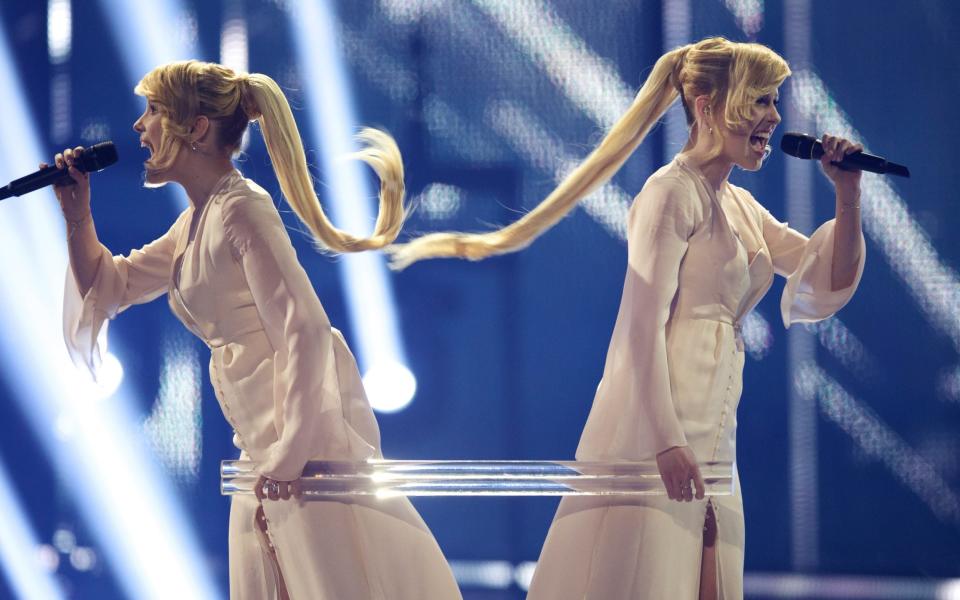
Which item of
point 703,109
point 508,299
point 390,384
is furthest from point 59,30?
point 703,109

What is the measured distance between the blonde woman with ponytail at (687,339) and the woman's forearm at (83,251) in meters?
1.16

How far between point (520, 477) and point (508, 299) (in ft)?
5.35

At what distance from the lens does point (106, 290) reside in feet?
9.54

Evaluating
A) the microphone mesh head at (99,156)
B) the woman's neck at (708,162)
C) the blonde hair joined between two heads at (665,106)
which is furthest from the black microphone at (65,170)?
the woman's neck at (708,162)

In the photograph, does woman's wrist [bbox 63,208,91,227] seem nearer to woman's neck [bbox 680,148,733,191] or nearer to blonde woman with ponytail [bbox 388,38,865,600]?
blonde woman with ponytail [bbox 388,38,865,600]

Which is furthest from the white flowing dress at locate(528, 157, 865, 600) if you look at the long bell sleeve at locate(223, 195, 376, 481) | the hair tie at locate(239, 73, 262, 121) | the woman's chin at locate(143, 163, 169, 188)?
the woman's chin at locate(143, 163, 169, 188)

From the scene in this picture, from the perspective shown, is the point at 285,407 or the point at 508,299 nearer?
the point at 285,407

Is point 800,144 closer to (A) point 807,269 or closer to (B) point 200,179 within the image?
(A) point 807,269

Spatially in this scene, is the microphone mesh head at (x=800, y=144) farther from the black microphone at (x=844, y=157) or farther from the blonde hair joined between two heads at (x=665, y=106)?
the blonde hair joined between two heads at (x=665, y=106)

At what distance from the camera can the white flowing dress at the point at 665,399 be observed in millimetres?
A: 2527

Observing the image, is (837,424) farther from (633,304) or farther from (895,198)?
(633,304)

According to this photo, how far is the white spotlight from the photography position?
13.5ft

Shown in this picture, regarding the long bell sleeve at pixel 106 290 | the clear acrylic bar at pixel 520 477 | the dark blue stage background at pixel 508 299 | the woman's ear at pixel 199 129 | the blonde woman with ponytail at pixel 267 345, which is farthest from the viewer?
the dark blue stage background at pixel 508 299

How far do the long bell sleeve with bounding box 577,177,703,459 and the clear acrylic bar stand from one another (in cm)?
7
